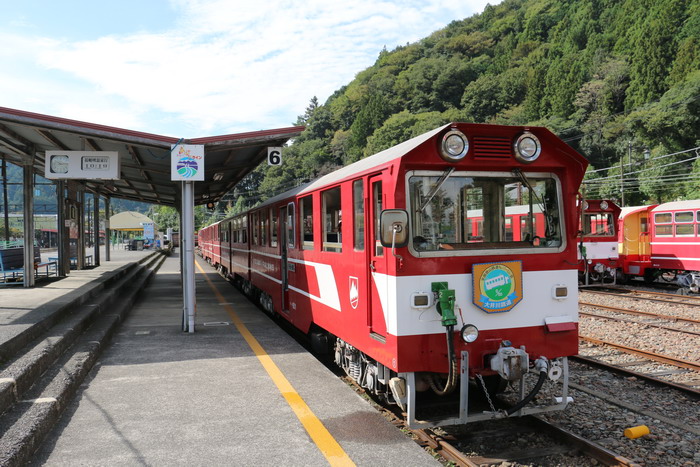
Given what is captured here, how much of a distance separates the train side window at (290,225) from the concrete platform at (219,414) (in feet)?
4.91

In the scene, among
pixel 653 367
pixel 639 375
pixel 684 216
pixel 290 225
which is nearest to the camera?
pixel 639 375

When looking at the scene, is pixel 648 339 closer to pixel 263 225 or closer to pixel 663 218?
pixel 263 225

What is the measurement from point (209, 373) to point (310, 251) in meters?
1.97

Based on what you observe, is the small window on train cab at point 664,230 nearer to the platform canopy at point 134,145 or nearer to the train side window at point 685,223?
the train side window at point 685,223

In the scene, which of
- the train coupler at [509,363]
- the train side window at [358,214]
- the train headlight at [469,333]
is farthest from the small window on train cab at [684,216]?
the train headlight at [469,333]

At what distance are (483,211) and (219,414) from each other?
3.03 m

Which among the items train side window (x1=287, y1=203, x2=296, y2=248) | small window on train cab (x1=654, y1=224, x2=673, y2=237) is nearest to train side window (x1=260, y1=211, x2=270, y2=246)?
train side window (x1=287, y1=203, x2=296, y2=248)

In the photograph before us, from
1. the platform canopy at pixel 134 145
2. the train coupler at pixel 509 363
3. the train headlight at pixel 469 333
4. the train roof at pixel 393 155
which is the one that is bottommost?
the train coupler at pixel 509 363

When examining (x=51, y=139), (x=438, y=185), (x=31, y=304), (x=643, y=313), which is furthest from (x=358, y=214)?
(x=643, y=313)

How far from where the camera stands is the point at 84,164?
10.2m

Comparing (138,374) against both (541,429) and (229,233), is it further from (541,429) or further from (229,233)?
(229,233)

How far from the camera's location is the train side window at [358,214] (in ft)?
17.1

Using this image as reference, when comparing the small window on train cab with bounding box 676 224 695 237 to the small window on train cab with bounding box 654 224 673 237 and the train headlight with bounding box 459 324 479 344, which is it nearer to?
the small window on train cab with bounding box 654 224 673 237

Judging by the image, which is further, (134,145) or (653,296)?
(653,296)
